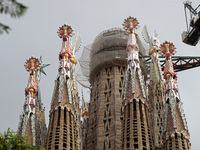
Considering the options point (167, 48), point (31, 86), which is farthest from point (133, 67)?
point (31, 86)

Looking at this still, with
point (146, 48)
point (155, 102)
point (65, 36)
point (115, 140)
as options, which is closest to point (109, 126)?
point (115, 140)

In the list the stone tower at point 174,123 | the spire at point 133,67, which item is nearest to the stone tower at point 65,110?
the spire at point 133,67

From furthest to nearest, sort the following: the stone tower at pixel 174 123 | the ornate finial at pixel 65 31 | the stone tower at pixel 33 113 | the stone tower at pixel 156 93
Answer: the ornate finial at pixel 65 31 → the stone tower at pixel 156 93 → the stone tower at pixel 33 113 → the stone tower at pixel 174 123

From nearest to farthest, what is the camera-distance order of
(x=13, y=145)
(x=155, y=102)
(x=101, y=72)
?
1. (x=13, y=145)
2. (x=155, y=102)
3. (x=101, y=72)

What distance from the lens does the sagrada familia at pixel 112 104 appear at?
29.8 metres

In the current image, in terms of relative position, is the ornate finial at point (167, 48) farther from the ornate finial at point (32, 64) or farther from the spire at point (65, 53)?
the ornate finial at point (32, 64)

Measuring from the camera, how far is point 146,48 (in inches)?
1788

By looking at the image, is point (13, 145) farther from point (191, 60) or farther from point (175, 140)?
point (191, 60)

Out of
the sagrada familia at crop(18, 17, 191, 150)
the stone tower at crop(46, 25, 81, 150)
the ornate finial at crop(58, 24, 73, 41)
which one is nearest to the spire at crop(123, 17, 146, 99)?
the sagrada familia at crop(18, 17, 191, 150)

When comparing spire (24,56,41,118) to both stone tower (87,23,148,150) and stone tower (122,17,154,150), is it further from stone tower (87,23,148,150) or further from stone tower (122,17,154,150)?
stone tower (122,17,154,150)

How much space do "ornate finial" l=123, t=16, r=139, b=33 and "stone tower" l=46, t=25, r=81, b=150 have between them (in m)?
5.46

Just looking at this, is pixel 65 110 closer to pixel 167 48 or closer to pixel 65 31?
pixel 65 31

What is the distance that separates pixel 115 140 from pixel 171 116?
200 inches

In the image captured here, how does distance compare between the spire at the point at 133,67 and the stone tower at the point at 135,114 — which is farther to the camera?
the spire at the point at 133,67
